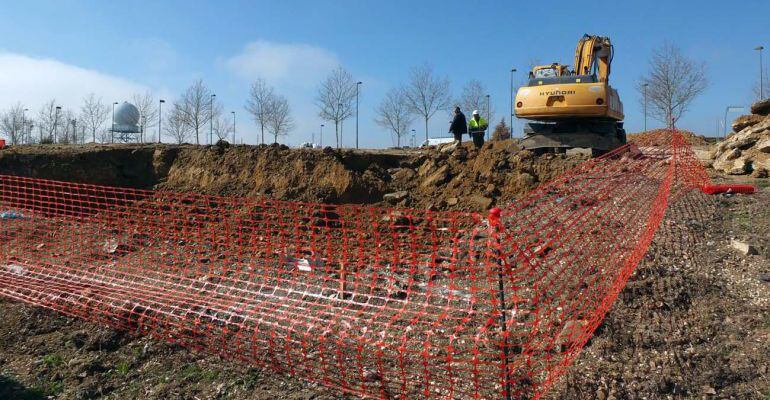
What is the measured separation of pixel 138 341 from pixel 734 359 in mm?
4664

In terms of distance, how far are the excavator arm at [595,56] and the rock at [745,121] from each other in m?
3.32

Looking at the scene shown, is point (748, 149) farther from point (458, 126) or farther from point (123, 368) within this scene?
point (123, 368)

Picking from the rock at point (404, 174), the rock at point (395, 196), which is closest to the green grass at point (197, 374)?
the rock at point (395, 196)

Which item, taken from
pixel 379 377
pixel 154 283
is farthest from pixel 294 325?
pixel 154 283

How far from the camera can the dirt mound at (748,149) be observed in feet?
34.0

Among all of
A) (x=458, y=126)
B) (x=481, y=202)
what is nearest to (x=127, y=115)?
(x=458, y=126)

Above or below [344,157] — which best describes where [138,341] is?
below

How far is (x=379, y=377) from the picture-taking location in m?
3.64

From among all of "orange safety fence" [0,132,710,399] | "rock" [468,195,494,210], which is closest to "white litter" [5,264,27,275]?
"orange safety fence" [0,132,710,399]

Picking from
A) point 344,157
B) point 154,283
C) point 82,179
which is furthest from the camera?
point 82,179

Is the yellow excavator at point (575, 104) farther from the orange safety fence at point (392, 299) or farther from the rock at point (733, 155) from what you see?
the orange safety fence at point (392, 299)

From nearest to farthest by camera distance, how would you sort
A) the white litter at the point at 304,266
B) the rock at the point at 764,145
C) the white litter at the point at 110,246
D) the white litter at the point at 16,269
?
1. the white litter at the point at 304,266
2. the white litter at the point at 16,269
3. the white litter at the point at 110,246
4. the rock at the point at 764,145

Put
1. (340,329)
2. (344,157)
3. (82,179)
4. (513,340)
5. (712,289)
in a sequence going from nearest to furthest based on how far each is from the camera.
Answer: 1. (513,340)
2. (340,329)
3. (712,289)
4. (344,157)
5. (82,179)

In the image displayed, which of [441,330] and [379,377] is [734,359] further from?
[379,377]
